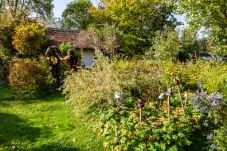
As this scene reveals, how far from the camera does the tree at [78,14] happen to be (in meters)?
30.9

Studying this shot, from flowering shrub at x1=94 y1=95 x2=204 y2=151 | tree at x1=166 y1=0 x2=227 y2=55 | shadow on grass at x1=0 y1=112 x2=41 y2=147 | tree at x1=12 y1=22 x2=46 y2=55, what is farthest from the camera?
tree at x1=12 y1=22 x2=46 y2=55

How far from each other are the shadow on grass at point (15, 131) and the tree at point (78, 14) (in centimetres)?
2486

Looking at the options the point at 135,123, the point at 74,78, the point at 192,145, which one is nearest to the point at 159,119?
the point at 135,123

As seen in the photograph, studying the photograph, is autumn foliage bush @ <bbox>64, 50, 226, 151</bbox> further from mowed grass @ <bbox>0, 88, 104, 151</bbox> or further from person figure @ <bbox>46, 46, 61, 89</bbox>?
person figure @ <bbox>46, 46, 61, 89</bbox>

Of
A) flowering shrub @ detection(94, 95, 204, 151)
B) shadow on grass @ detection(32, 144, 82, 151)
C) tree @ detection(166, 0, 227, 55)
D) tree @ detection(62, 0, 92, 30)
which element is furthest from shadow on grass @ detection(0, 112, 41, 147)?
tree @ detection(62, 0, 92, 30)

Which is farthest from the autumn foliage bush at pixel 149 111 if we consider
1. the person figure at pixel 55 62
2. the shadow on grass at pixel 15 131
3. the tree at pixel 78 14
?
the tree at pixel 78 14

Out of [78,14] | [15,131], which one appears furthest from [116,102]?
[78,14]

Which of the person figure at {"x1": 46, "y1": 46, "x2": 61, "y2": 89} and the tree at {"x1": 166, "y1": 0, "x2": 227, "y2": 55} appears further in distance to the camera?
the tree at {"x1": 166, "y1": 0, "x2": 227, "y2": 55}

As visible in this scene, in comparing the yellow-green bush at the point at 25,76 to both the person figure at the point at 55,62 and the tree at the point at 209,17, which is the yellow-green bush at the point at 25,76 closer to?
the person figure at the point at 55,62

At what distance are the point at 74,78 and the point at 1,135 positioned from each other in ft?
10.6

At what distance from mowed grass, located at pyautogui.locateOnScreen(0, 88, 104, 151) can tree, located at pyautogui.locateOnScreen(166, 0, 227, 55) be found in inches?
415

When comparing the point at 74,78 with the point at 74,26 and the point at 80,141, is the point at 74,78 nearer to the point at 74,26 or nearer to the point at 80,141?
the point at 80,141

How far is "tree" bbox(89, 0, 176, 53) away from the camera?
66.6 ft

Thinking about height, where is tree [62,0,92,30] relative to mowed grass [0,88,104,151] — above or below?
above
